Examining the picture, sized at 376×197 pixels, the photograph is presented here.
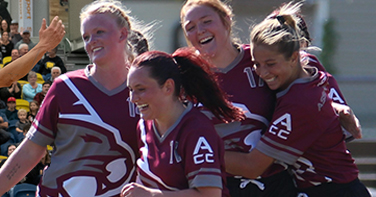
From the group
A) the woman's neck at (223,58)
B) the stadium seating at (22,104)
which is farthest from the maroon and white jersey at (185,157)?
the stadium seating at (22,104)

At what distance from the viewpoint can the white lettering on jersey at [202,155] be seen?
189cm

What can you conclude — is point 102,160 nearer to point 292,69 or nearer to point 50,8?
point 292,69

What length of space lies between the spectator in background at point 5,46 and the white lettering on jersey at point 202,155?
11102mm

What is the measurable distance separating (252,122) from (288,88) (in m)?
0.24

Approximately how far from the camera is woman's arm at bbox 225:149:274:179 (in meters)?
2.39

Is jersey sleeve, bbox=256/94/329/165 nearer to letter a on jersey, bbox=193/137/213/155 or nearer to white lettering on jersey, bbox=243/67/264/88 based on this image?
white lettering on jersey, bbox=243/67/264/88

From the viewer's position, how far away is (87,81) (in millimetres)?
2447

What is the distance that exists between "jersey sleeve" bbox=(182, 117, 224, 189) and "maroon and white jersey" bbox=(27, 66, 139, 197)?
1.79 ft

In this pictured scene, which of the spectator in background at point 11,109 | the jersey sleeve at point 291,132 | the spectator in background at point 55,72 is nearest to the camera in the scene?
the jersey sleeve at point 291,132

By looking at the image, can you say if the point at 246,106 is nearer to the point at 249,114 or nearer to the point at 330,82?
the point at 249,114

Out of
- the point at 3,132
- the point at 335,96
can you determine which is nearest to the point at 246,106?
the point at 335,96

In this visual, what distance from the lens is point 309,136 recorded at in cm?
240

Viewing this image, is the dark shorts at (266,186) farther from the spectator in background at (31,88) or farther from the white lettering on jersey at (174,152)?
the spectator in background at (31,88)

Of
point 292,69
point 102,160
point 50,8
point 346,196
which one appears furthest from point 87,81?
point 50,8
